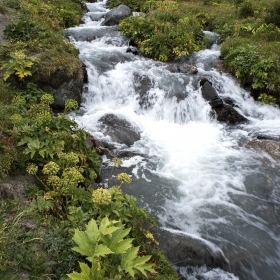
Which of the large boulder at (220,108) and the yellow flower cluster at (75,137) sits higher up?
the yellow flower cluster at (75,137)

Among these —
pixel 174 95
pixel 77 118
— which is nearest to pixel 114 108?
pixel 77 118

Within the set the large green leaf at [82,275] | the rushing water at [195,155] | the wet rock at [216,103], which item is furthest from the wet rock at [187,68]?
the large green leaf at [82,275]

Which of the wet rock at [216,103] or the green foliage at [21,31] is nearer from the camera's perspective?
the green foliage at [21,31]

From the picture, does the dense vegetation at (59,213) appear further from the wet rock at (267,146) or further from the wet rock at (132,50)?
the wet rock at (132,50)

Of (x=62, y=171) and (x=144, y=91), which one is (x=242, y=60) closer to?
(x=144, y=91)

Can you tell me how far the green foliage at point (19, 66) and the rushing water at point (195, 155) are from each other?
85.7 inches

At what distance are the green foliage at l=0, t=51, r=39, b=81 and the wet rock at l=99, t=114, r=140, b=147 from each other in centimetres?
272

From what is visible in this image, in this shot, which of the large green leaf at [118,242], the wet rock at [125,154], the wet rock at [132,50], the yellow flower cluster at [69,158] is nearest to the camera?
the large green leaf at [118,242]

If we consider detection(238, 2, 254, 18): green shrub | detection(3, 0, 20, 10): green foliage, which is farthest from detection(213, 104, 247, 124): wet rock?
detection(238, 2, 254, 18): green shrub

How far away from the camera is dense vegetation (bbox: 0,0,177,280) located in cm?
300

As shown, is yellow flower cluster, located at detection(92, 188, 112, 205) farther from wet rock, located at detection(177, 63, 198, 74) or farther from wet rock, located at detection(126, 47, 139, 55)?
wet rock, located at detection(126, 47, 139, 55)

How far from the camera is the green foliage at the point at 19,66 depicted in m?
7.91

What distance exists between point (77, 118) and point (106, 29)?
8936 mm

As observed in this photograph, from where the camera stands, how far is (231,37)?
610 inches
